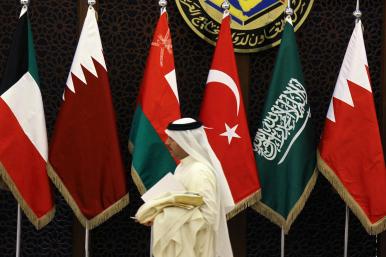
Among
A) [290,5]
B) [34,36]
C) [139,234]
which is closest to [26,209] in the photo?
[139,234]

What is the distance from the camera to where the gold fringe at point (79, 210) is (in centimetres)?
400

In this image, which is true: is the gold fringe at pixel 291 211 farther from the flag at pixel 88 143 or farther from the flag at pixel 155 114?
the flag at pixel 88 143

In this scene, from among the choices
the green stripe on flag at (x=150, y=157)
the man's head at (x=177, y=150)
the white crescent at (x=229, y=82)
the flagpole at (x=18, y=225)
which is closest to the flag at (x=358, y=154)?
the white crescent at (x=229, y=82)

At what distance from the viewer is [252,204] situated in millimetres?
4148

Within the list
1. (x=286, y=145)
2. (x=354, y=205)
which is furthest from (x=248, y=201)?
(x=354, y=205)

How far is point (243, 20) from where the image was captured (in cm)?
454

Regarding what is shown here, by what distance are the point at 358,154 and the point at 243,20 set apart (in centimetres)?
119

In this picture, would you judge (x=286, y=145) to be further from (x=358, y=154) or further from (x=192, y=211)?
(x=192, y=211)

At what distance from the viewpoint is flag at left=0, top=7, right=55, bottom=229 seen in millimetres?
3902

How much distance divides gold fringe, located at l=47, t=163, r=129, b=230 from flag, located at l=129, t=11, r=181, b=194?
183mm

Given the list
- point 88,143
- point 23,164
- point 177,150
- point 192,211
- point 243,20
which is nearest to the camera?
point 192,211

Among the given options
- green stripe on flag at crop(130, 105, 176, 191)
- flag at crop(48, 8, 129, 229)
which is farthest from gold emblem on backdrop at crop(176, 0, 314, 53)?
green stripe on flag at crop(130, 105, 176, 191)

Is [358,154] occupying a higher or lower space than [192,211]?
lower

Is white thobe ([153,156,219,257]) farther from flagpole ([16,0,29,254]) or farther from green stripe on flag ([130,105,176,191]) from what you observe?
flagpole ([16,0,29,254])
